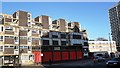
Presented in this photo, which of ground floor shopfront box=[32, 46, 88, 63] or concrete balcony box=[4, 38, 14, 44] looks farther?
ground floor shopfront box=[32, 46, 88, 63]

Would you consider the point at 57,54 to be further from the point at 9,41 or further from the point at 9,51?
the point at 9,41

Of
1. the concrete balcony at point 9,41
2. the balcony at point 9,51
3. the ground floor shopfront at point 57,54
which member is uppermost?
the concrete balcony at point 9,41

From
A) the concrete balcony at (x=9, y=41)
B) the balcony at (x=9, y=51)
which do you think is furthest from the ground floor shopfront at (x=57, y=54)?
the concrete balcony at (x=9, y=41)

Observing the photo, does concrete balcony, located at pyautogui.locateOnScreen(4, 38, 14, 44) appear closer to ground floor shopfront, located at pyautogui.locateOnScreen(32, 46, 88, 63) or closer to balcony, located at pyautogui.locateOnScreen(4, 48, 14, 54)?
balcony, located at pyautogui.locateOnScreen(4, 48, 14, 54)

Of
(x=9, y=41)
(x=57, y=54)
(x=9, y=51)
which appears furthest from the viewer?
(x=57, y=54)

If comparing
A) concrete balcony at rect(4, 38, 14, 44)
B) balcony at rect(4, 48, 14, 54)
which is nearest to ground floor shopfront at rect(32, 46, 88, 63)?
balcony at rect(4, 48, 14, 54)

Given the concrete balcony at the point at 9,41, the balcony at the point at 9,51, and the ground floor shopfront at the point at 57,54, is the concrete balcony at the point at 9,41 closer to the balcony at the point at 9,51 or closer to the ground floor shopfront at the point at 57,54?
the balcony at the point at 9,51

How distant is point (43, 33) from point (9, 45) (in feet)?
40.6

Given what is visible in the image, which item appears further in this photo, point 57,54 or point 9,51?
point 57,54

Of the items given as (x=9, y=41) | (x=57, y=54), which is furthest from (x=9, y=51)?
(x=57, y=54)

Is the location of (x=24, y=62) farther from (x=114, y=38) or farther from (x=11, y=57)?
(x=114, y=38)

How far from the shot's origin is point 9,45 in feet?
167

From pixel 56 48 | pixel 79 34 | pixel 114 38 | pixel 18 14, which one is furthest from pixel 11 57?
pixel 114 38

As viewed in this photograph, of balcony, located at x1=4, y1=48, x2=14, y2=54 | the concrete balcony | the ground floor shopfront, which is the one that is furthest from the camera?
the ground floor shopfront
